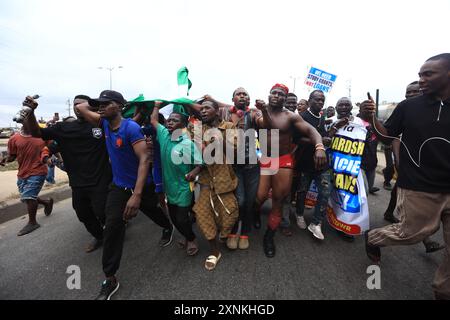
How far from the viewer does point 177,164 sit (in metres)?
2.57

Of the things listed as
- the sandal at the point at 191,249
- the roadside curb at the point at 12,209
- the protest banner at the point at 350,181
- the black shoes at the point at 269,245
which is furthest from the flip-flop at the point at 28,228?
the protest banner at the point at 350,181

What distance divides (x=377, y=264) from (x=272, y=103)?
7.26ft

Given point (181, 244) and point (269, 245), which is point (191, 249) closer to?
point (181, 244)

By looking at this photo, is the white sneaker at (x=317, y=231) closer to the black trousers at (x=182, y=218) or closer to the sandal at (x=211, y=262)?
the sandal at (x=211, y=262)

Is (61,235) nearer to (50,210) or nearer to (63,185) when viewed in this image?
(50,210)

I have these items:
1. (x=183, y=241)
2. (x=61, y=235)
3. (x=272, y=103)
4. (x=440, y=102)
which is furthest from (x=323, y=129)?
(x=61, y=235)

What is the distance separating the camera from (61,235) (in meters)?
3.48

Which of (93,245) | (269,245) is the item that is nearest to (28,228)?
(93,245)

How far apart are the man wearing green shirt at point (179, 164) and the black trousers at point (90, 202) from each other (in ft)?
2.73

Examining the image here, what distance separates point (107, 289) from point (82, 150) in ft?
5.39

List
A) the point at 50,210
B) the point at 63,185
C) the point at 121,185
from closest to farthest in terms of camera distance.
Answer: the point at 121,185, the point at 50,210, the point at 63,185

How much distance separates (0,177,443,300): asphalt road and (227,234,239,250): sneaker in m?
0.08

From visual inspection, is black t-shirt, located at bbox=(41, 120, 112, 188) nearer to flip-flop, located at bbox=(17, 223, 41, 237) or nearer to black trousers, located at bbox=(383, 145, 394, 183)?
flip-flop, located at bbox=(17, 223, 41, 237)

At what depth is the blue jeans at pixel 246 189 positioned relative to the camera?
2916 mm
